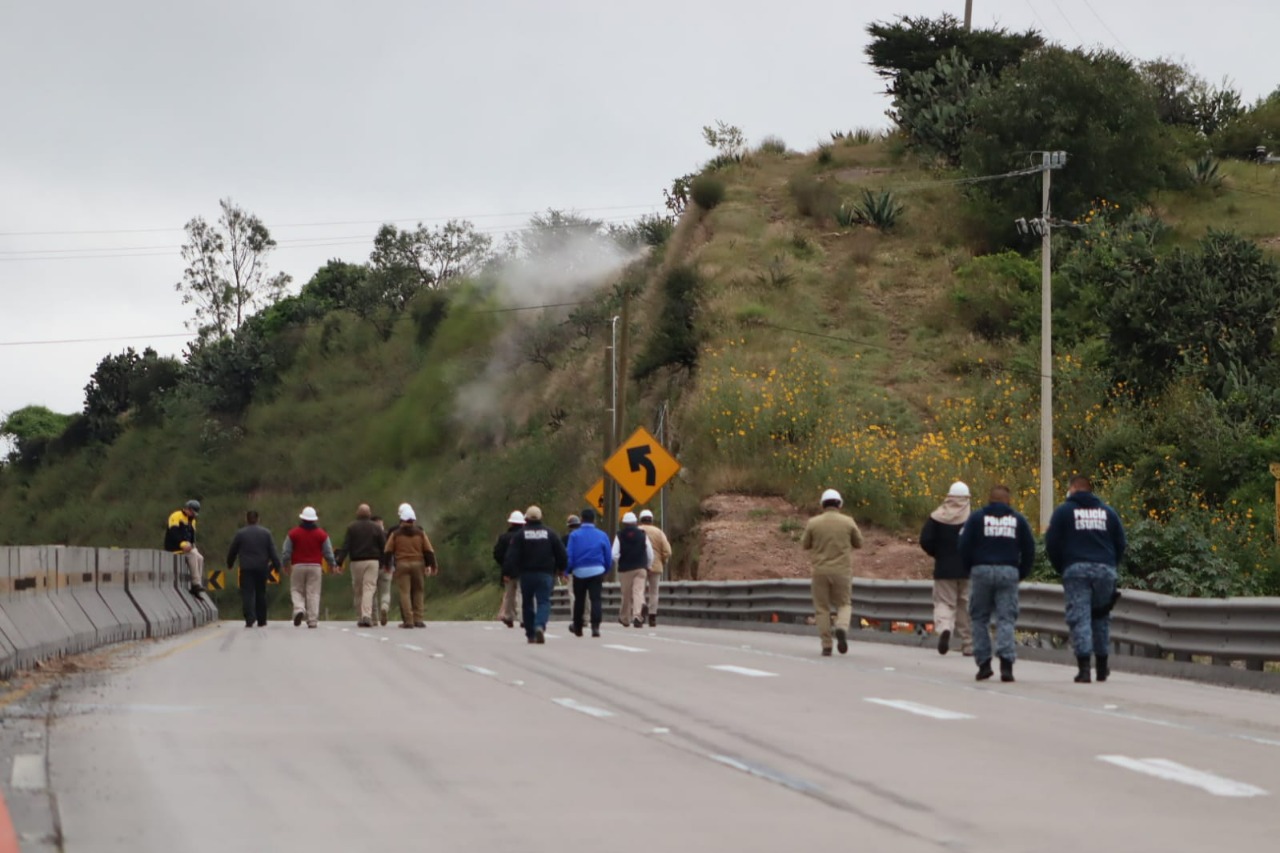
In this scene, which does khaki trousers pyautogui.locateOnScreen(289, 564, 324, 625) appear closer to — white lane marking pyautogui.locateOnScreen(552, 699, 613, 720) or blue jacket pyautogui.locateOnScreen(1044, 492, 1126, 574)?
blue jacket pyautogui.locateOnScreen(1044, 492, 1126, 574)

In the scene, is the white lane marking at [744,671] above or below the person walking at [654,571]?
below

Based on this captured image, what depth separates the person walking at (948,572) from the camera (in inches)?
907

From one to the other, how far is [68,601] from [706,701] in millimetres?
8837

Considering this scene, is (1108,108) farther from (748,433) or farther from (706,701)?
(706,701)

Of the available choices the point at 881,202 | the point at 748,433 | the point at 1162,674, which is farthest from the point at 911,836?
the point at 881,202

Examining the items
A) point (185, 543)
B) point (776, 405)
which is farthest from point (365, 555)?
point (776, 405)

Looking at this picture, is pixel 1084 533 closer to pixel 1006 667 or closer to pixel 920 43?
pixel 1006 667

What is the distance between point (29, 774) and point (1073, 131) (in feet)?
175

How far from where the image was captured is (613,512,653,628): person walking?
102ft

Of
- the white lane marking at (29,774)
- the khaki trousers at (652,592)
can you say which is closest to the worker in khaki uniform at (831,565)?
the khaki trousers at (652,592)

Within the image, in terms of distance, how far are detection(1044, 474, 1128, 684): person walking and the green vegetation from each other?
11.0m

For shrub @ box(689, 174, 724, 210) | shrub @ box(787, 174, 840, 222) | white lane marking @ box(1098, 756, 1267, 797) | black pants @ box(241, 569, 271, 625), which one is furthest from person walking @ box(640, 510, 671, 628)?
shrub @ box(689, 174, 724, 210)

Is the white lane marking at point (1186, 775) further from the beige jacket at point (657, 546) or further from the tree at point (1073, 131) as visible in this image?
the tree at point (1073, 131)

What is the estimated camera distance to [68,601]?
2094 centimetres
